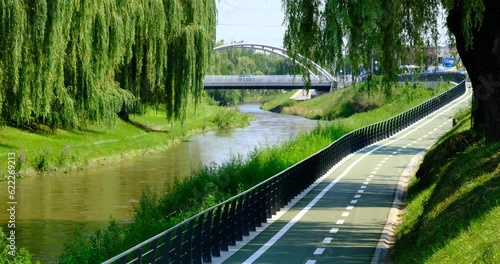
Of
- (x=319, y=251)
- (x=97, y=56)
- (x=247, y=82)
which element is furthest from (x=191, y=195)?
(x=247, y=82)

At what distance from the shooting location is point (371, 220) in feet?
90.0

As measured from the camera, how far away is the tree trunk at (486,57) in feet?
76.0

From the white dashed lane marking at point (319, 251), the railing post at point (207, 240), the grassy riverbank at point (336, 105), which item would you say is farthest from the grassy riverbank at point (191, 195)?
the grassy riverbank at point (336, 105)

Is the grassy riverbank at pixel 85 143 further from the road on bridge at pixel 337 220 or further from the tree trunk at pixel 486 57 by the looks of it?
the tree trunk at pixel 486 57

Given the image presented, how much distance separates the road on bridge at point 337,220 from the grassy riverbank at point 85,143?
43.6 feet

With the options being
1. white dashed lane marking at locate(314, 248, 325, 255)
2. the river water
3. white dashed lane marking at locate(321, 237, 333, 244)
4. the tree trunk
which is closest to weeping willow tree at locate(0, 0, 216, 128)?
the river water

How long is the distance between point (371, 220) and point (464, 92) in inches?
2933

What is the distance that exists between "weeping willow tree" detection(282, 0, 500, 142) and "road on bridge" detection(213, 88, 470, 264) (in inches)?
166

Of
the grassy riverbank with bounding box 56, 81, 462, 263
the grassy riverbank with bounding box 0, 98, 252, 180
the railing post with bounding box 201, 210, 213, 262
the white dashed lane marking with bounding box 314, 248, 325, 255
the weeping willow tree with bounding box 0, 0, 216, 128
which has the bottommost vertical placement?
the grassy riverbank with bounding box 0, 98, 252, 180

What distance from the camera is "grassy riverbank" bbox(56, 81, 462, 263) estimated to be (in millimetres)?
22250

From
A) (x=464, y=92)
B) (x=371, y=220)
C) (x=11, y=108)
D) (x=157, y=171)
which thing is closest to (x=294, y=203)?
(x=371, y=220)

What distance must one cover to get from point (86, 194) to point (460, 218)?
80.3ft

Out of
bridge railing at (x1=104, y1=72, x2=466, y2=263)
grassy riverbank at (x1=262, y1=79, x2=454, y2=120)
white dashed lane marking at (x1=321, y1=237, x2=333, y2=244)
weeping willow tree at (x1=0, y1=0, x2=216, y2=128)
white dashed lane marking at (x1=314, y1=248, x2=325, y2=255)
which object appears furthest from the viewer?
grassy riverbank at (x1=262, y1=79, x2=454, y2=120)

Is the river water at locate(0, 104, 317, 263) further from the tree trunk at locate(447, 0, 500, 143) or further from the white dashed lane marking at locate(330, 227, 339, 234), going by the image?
the tree trunk at locate(447, 0, 500, 143)
